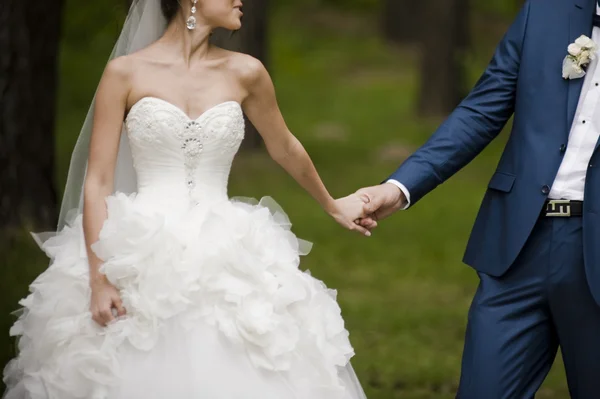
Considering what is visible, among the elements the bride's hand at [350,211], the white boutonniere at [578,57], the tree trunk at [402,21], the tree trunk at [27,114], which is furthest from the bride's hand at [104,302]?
the tree trunk at [402,21]

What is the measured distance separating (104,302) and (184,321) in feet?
1.01

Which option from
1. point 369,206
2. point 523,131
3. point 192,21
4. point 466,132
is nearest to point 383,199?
point 369,206

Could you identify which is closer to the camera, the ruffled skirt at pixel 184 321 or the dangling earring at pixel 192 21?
the ruffled skirt at pixel 184 321

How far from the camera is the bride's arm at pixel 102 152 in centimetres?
469

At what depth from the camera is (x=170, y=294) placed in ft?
14.8

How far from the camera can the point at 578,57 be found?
4.73 meters

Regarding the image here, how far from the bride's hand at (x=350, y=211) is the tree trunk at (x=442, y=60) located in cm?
1624

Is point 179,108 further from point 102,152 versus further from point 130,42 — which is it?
point 130,42

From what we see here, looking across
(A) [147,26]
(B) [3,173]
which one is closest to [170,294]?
(A) [147,26]

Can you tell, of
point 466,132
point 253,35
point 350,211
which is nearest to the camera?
point 466,132

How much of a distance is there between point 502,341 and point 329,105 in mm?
20533

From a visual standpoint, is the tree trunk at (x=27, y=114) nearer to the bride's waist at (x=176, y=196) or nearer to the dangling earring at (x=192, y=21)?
the dangling earring at (x=192, y=21)

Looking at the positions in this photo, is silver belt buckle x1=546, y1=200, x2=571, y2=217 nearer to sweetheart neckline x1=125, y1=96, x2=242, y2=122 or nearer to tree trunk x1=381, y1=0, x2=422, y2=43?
sweetheart neckline x1=125, y1=96, x2=242, y2=122

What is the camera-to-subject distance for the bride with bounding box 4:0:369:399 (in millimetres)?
4492
